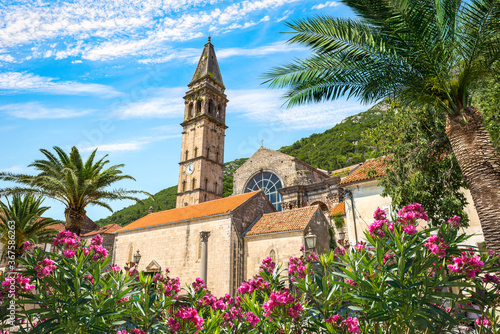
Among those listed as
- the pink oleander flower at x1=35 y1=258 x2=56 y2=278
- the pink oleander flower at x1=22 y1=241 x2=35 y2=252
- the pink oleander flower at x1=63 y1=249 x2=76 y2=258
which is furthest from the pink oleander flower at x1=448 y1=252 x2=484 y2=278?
the pink oleander flower at x1=22 y1=241 x2=35 y2=252

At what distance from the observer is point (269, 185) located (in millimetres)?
35375

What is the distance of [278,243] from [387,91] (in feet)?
41.5

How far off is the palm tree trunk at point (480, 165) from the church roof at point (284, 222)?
11.8 m

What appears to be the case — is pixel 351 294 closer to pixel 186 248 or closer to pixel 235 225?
pixel 235 225

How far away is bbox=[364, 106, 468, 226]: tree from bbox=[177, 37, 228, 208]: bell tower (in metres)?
28.5

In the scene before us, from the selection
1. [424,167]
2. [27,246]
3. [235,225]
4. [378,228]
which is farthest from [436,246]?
[235,225]

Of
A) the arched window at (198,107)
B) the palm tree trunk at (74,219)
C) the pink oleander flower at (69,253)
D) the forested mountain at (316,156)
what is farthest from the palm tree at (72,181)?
the forested mountain at (316,156)

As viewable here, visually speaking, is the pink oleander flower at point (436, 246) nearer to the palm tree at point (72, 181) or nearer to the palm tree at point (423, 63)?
the palm tree at point (423, 63)

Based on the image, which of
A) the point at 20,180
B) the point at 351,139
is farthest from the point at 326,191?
the point at 351,139

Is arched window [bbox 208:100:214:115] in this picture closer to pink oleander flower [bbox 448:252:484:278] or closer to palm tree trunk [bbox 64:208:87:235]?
palm tree trunk [bbox 64:208:87:235]

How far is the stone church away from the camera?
1956 cm

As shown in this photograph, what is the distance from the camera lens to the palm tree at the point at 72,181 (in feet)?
47.0

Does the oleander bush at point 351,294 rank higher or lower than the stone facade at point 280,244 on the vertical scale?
lower

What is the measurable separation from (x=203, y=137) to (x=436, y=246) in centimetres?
3792
